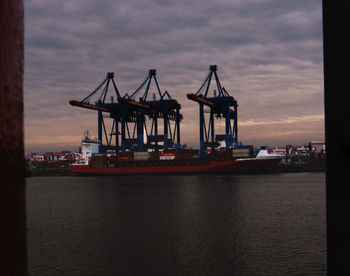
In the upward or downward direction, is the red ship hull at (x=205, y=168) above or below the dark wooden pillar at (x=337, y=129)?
below

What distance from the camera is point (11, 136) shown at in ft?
2.37

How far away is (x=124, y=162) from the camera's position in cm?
7675

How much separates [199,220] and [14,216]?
68.2 feet

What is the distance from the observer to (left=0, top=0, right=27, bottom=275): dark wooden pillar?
711mm

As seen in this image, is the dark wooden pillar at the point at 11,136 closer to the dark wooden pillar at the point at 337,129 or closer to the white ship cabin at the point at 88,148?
the dark wooden pillar at the point at 337,129

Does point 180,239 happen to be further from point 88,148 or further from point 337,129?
point 88,148

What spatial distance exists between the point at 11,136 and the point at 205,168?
70001mm

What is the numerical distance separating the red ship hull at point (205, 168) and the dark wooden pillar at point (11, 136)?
67.8m

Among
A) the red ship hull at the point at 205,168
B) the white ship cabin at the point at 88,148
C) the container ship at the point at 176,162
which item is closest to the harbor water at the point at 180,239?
the red ship hull at the point at 205,168

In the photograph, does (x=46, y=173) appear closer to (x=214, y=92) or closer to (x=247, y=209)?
(x=214, y=92)

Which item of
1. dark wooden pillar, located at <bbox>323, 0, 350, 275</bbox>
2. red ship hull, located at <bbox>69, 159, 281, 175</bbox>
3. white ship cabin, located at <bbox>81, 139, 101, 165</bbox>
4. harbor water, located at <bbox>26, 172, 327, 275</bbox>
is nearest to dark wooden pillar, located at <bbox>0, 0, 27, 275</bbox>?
dark wooden pillar, located at <bbox>323, 0, 350, 275</bbox>

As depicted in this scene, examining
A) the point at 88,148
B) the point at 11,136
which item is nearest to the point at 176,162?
the point at 88,148

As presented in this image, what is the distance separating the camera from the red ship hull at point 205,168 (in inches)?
2672

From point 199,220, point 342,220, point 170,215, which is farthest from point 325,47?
point 170,215
